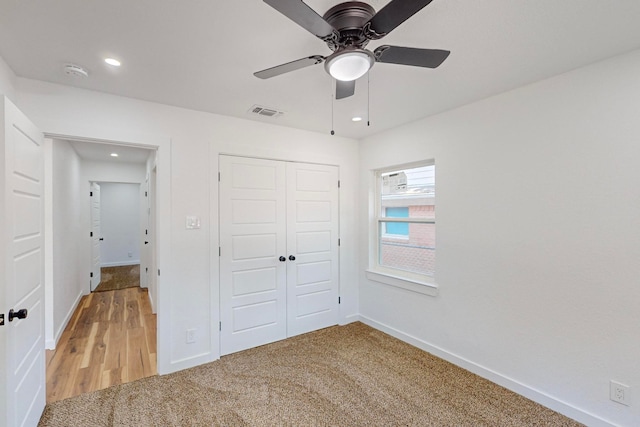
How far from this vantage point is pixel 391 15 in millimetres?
1180

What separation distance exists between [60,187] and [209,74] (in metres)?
2.93

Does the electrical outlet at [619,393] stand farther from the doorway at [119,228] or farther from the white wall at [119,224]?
the white wall at [119,224]

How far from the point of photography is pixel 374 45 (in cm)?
180

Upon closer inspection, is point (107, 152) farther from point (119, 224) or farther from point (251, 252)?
point (119, 224)

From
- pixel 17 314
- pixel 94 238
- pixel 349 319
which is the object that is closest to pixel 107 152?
pixel 94 238

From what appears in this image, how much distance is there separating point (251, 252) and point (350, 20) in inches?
96.3

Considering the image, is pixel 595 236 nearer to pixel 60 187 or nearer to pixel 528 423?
pixel 528 423

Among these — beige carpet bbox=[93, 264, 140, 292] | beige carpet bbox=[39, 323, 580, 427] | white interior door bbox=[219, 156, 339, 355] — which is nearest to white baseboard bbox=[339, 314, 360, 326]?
white interior door bbox=[219, 156, 339, 355]

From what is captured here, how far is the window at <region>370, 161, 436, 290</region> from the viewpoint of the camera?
→ 10.6ft

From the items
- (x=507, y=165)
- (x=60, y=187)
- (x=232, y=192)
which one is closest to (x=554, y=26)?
(x=507, y=165)

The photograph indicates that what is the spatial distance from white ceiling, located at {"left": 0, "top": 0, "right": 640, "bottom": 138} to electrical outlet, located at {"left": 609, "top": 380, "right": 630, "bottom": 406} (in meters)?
2.12

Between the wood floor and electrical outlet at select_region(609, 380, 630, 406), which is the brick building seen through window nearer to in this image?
electrical outlet at select_region(609, 380, 630, 406)

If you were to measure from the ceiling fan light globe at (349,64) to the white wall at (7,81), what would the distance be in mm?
1993

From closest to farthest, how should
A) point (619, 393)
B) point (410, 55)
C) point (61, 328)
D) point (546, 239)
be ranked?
point (410, 55) → point (619, 393) → point (546, 239) → point (61, 328)
